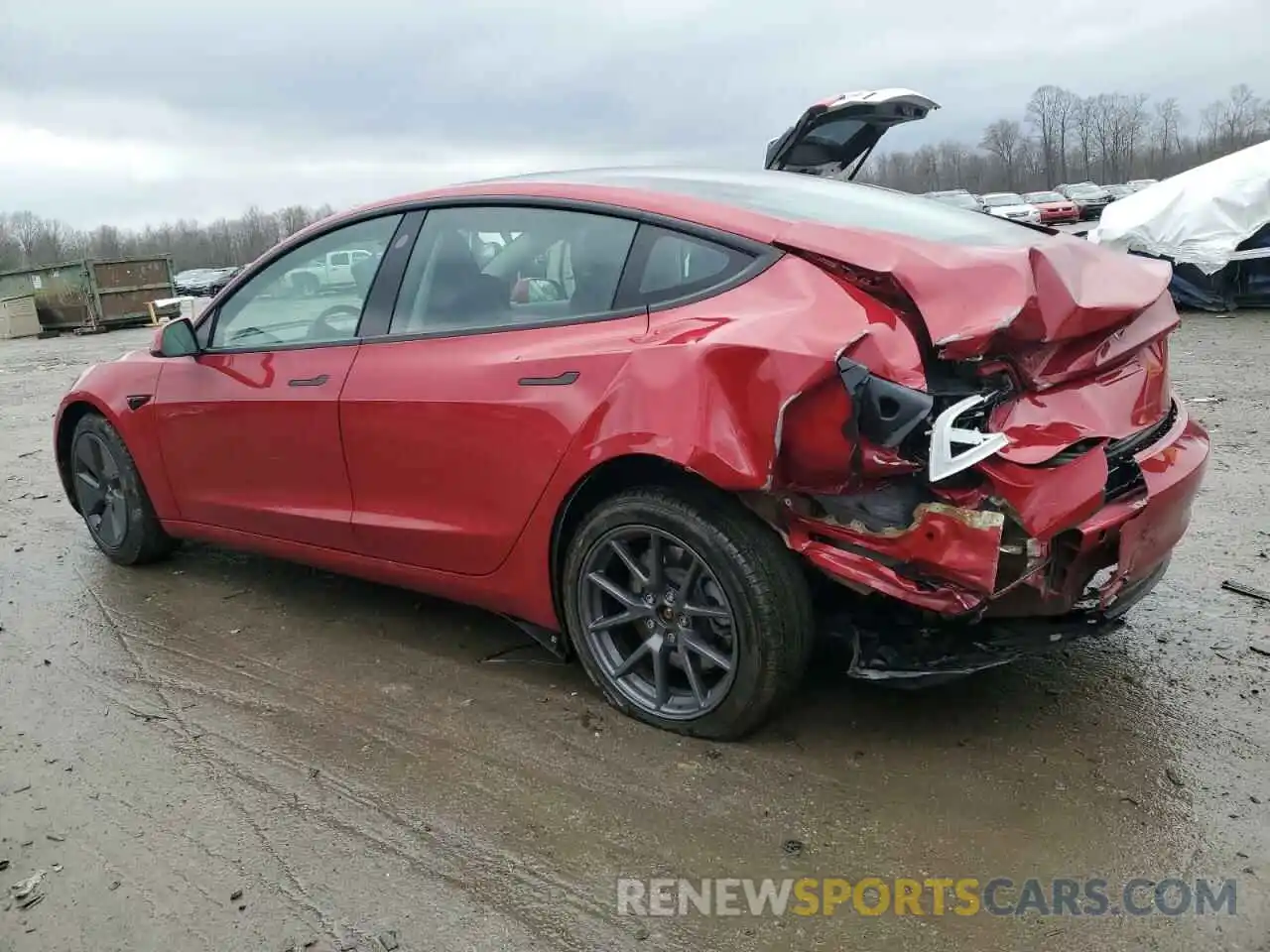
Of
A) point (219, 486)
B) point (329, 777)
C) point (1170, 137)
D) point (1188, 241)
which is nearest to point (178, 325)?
point (219, 486)

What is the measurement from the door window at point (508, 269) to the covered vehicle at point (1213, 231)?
39.1 ft

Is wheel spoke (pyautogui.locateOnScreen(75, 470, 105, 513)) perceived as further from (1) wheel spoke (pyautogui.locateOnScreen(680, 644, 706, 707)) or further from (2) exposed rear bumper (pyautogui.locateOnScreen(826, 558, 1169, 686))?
(2) exposed rear bumper (pyautogui.locateOnScreen(826, 558, 1169, 686))

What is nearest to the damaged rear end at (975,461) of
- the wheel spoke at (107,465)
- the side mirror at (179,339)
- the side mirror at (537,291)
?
the side mirror at (537,291)

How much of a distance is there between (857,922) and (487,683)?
1.57 meters

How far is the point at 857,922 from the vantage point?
217cm

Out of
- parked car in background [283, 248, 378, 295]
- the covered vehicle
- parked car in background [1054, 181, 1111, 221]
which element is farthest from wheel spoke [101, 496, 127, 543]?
parked car in background [1054, 181, 1111, 221]

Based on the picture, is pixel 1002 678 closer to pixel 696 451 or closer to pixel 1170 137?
pixel 696 451

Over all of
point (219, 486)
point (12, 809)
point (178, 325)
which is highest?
point (178, 325)

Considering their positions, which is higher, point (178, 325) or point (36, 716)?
point (178, 325)

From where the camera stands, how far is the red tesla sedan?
2.41 m

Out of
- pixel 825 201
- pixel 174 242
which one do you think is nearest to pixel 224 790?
pixel 825 201

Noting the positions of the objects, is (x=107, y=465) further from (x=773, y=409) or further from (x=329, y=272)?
(x=773, y=409)

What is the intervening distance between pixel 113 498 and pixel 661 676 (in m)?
3.16

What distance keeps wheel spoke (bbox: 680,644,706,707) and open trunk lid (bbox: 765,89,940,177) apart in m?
2.93
